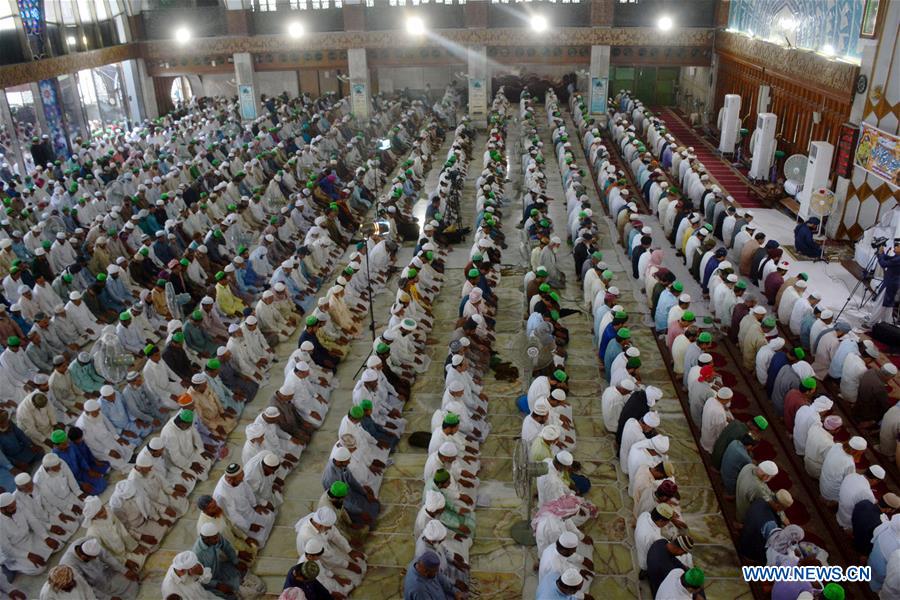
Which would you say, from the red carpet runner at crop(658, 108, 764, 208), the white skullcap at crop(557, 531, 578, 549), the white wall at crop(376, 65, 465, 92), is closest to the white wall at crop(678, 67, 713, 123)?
the red carpet runner at crop(658, 108, 764, 208)

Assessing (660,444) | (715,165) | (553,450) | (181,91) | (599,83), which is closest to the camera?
(660,444)

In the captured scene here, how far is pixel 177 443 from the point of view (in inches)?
334

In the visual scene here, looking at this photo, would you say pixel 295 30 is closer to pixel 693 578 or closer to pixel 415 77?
pixel 415 77

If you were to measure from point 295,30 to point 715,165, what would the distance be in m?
13.7

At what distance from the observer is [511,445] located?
9.20 meters

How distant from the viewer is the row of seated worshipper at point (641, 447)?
661 centimetres

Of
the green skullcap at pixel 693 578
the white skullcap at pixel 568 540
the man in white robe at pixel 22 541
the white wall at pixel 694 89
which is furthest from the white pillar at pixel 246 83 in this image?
the green skullcap at pixel 693 578

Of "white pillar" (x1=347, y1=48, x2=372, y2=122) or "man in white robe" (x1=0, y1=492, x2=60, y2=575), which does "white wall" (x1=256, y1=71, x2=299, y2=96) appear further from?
"man in white robe" (x1=0, y1=492, x2=60, y2=575)

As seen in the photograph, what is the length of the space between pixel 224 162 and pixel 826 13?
14.2 metres

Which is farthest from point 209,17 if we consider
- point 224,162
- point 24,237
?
point 24,237

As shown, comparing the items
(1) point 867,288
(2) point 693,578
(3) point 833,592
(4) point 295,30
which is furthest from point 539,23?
(3) point 833,592

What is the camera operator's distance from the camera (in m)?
10.9

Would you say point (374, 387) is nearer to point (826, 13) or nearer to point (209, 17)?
point (826, 13)

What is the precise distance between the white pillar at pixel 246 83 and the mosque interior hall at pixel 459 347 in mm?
2460
